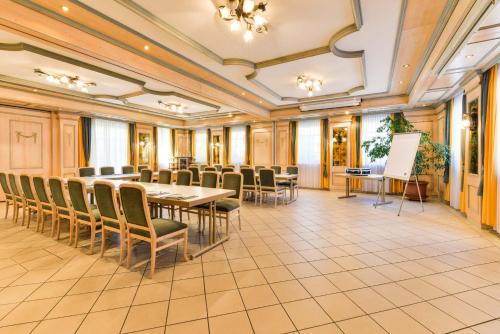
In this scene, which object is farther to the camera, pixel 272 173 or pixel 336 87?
pixel 336 87

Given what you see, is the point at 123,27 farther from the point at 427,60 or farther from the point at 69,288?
the point at 427,60

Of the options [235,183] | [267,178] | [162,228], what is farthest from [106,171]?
[162,228]

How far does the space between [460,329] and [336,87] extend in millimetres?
5801

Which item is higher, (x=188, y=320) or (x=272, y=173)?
(x=272, y=173)

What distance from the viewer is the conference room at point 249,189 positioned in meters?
2.08

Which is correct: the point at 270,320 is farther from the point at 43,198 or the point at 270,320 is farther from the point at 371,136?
the point at 371,136

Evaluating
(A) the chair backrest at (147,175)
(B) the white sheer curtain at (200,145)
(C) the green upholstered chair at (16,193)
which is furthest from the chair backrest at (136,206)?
(B) the white sheer curtain at (200,145)

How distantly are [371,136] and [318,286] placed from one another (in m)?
7.08

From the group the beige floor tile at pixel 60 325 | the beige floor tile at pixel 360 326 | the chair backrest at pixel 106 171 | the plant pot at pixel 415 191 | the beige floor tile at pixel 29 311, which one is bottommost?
the beige floor tile at pixel 360 326

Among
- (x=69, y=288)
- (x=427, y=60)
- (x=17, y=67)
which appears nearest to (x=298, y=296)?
(x=69, y=288)

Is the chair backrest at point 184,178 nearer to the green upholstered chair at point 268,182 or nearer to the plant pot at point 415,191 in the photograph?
the green upholstered chair at point 268,182

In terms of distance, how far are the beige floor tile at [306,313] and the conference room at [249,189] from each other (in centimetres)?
1

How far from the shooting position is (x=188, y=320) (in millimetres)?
1890

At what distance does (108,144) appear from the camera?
899 cm
